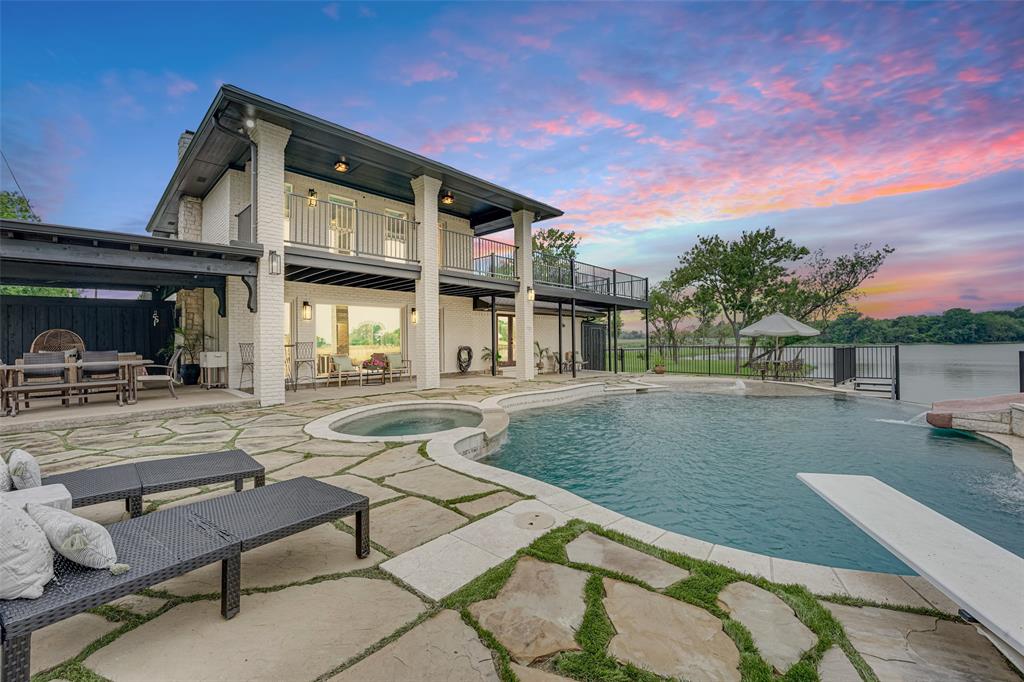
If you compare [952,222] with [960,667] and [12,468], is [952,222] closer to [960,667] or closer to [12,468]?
[960,667]

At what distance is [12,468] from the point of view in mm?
2102

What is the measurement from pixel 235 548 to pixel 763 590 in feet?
7.85

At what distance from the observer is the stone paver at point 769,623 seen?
58.6 inches

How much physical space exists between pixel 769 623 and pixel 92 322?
14.5m

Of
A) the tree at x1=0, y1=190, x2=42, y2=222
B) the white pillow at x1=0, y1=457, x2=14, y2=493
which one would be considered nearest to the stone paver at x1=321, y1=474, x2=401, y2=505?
the white pillow at x1=0, y1=457, x2=14, y2=493

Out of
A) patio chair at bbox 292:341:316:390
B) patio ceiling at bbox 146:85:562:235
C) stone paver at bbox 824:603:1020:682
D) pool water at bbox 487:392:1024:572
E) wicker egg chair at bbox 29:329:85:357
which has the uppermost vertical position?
patio ceiling at bbox 146:85:562:235

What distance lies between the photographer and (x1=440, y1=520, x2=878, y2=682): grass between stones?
1.39 metres

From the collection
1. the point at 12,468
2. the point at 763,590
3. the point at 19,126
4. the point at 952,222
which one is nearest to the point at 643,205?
the point at 952,222

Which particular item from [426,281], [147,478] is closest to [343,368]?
[426,281]

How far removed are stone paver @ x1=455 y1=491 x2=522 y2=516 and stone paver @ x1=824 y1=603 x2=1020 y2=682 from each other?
1876 mm

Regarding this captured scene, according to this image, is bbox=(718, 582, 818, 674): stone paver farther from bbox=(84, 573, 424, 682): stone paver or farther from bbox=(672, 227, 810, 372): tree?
bbox=(672, 227, 810, 372): tree

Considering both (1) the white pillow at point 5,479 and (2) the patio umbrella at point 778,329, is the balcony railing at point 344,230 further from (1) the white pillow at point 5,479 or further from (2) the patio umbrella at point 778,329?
(2) the patio umbrella at point 778,329

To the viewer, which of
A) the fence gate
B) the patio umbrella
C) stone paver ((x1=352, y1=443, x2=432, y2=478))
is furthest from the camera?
the fence gate

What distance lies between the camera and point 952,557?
73.7 inches
